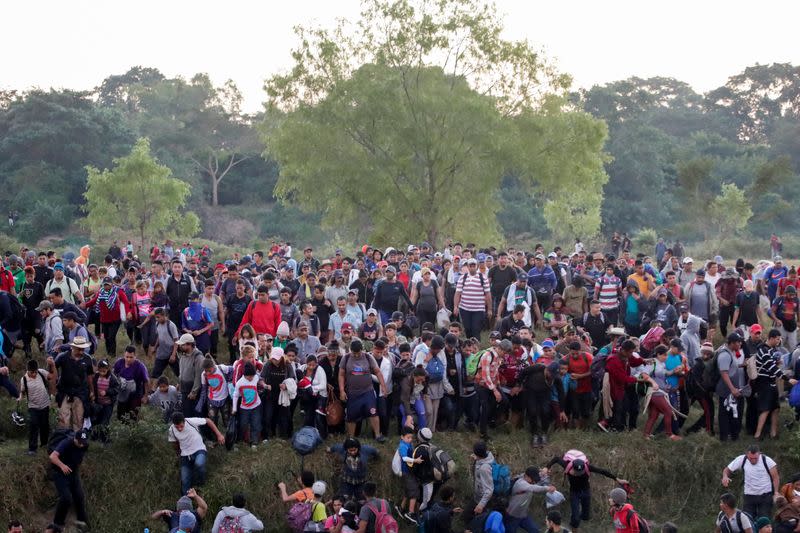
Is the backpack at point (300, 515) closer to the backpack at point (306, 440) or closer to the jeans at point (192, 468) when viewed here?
the backpack at point (306, 440)

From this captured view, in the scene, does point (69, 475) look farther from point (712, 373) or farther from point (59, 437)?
point (712, 373)

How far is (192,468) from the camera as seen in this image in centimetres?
1340

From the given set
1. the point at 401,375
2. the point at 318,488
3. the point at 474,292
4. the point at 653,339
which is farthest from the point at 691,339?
the point at 318,488

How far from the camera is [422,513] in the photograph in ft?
43.8

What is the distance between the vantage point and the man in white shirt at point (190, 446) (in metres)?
13.1

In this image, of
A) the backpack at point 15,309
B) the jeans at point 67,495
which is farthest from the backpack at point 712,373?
the backpack at point 15,309

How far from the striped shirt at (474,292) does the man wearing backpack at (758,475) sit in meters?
5.56

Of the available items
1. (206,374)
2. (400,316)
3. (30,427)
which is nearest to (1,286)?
(30,427)

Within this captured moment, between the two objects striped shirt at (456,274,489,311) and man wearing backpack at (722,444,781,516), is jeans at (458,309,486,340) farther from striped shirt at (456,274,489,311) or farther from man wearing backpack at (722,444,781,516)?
man wearing backpack at (722,444,781,516)

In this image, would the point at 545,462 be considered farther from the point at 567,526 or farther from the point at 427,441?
the point at 427,441

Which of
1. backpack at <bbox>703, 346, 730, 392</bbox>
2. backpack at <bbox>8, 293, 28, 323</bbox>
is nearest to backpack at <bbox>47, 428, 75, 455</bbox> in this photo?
backpack at <bbox>8, 293, 28, 323</bbox>

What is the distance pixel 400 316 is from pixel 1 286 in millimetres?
7091

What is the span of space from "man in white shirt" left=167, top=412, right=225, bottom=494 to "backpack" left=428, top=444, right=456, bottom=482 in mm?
3141

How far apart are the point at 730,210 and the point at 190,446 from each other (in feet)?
116
